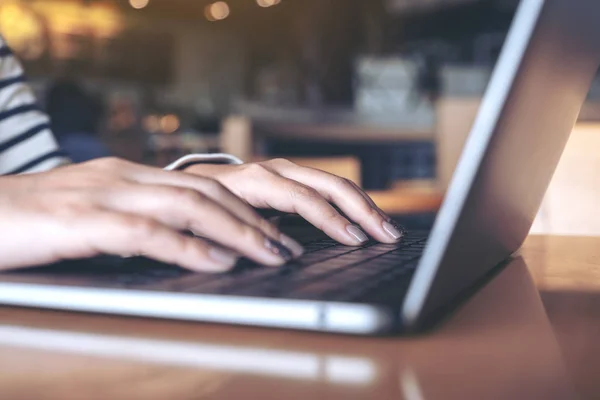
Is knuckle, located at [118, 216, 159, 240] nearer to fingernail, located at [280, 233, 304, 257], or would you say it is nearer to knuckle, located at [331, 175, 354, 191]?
fingernail, located at [280, 233, 304, 257]

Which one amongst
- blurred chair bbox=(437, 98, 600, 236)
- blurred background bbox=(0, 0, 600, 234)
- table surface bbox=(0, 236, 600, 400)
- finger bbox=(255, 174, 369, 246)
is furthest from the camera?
blurred background bbox=(0, 0, 600, 234)

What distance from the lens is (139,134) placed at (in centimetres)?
390

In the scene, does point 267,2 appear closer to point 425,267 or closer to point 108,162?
point 108,162

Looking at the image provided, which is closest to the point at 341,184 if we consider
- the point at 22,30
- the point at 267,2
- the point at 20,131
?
the point at 20,131

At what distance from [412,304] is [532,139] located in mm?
150

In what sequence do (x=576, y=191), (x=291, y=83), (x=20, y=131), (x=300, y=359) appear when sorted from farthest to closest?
(x=291, y=83), (x=576, y=191), (x=20, y=131), (x=300, y=359)

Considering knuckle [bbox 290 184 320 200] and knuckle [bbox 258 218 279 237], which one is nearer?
knuckle [bbox 258 218 279 237]

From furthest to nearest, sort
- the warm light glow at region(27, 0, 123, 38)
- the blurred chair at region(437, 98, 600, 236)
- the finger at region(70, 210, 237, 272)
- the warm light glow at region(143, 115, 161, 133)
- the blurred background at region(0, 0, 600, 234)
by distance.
Result: the warm light glow at region(143, 115, 161, 133)
the warm light glow at region(27, 0, 123, 38)
the blurred background at region(0, 0, 600, 234)
the blurred chair at region(437, 98, 600, 236)
the finger at region(70, 210, 237, 272)

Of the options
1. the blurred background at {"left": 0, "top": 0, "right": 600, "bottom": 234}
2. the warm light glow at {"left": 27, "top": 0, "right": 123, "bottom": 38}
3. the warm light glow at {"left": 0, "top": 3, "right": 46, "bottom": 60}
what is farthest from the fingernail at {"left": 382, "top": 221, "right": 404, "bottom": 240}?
the warm light glow at {"left": 27, "top": 0, "right": 123, "bottom": 38}

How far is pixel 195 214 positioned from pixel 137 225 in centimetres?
3

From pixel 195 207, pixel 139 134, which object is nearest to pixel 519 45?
pixel 195 207

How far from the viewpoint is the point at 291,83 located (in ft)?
22.1

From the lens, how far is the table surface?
216 mm

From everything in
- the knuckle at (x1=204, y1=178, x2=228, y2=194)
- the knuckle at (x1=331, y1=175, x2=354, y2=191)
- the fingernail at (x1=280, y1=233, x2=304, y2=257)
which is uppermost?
the knuckle at (x1=204, y1=178, x2=228, y2=194)
